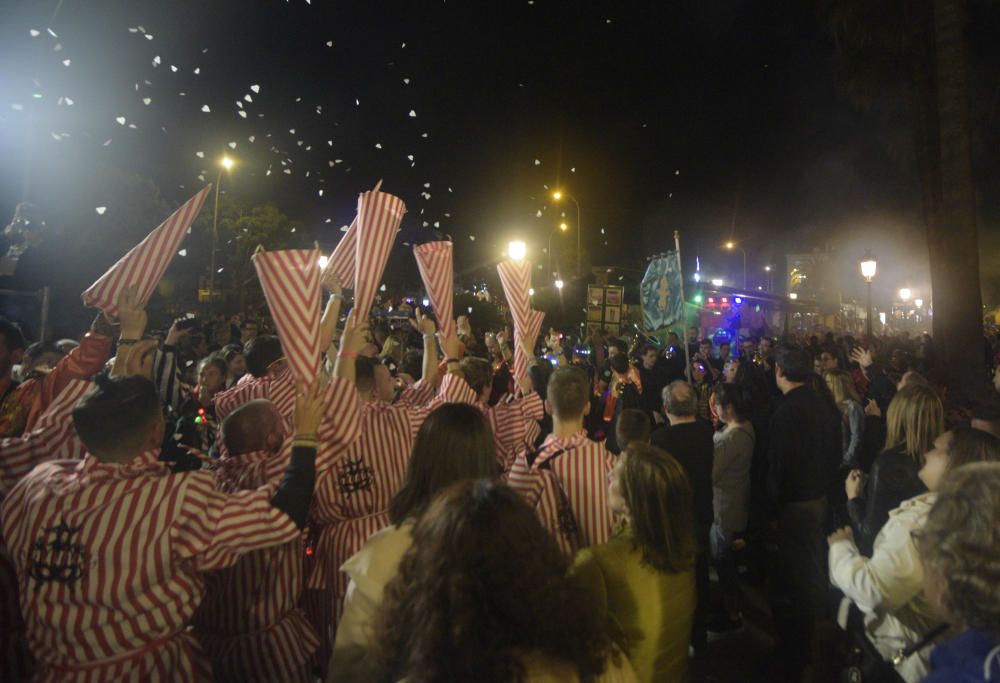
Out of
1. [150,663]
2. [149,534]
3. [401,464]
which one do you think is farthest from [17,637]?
[401,464]

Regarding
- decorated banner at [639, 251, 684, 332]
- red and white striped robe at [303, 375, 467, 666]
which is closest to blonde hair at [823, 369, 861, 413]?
decorated banner at [639, 251, 684, 332]

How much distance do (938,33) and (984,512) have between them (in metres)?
11.9

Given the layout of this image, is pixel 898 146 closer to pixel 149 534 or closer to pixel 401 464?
pixel 401 464

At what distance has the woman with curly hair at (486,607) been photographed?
143cm

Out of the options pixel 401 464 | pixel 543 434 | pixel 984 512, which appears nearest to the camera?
pixel 984 512

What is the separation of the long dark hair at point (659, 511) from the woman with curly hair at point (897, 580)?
2.70 ft

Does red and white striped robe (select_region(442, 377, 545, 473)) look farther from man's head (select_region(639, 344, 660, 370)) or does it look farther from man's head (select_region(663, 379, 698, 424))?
man's head (select_region(639, 344, 660, 370))

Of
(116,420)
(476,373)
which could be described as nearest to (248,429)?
(116,420)

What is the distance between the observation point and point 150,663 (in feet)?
7.52

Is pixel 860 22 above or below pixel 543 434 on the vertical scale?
above

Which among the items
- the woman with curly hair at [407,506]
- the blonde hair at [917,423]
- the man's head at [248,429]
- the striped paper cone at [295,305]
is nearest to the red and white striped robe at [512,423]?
the man's head at [248,429]

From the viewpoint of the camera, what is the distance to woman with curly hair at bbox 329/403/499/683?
2010mm

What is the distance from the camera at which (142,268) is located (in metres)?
3.52

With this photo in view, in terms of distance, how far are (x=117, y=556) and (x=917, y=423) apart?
467 cm
